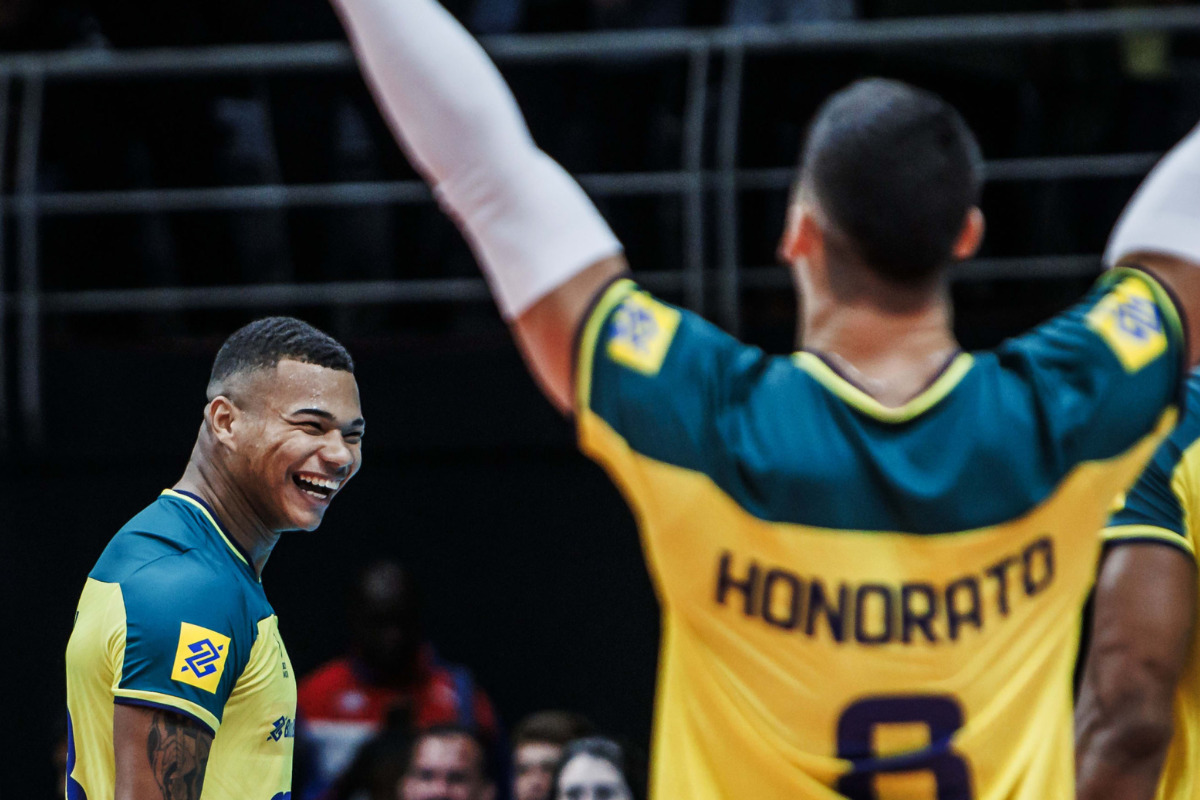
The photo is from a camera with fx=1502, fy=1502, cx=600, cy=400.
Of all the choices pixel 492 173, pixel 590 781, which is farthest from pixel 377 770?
pixel 492 173

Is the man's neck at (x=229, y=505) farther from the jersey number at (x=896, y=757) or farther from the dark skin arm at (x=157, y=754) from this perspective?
the jersey number at (x=896, y=757)

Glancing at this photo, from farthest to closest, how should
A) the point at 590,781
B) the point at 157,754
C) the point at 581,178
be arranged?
the point at 581,178 → the point at 590,781 → the point at 157,754

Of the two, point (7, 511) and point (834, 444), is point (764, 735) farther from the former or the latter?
point (7, 511)

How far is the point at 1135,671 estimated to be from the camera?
3.27 m

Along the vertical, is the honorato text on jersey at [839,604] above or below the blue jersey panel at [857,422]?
below

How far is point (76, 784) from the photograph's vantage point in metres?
3.16

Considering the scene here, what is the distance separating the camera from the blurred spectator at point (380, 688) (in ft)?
22.4

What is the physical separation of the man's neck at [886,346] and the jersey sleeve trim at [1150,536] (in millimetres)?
1649

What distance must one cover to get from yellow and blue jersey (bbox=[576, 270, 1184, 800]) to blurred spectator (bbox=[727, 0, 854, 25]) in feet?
19.4

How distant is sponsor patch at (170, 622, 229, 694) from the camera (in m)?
2.93

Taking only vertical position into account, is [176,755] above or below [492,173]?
below

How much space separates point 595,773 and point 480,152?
491 cm

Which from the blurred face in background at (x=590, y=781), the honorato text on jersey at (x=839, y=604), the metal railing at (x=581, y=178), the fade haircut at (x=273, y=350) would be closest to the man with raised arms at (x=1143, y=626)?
the honorato text on jersey at (x=839, y=604)

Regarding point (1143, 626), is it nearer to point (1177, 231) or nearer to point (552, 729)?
point (1177, 231)
